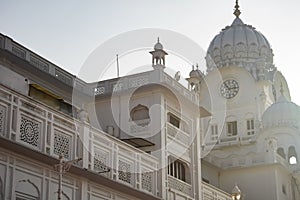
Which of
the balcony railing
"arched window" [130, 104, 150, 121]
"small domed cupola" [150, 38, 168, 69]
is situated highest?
"small domed cupola" [150, 38, 168, 69]

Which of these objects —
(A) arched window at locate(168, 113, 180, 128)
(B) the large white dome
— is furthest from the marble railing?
(B) the large white dome

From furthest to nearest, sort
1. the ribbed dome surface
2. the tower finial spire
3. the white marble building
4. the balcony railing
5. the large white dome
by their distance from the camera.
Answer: the tower finial spire < the large white dome < the ribbed dome surface < the white marble building < the balcony railing

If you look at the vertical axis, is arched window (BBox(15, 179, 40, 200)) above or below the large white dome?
below

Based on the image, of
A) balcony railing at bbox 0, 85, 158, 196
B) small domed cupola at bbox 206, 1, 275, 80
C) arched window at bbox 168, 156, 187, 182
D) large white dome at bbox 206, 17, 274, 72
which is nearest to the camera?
balcony railing at bbox 0, 85, 158, 196

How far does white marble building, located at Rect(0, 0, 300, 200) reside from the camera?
24188 millimetres

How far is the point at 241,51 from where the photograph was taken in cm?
6391

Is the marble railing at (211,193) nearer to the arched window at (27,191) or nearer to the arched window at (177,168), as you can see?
the arched window at (177,168)

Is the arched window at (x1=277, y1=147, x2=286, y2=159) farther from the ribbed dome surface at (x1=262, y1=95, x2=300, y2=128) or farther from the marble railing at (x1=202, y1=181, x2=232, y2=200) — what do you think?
the marble railing at (x1=202, y1=181, x2=232, y2=200)

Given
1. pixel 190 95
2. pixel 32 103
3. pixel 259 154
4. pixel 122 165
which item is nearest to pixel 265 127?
pixel 259 154

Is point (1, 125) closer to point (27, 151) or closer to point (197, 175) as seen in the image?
point (27, 151)

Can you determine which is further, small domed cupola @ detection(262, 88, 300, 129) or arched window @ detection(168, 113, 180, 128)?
small domed cupola @ detection(262, 88, 300, 129)

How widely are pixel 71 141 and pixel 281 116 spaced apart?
33608 mm

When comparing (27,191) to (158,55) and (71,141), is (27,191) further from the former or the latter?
(158,55)

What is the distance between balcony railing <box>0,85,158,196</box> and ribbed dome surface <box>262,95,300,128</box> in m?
26.4
